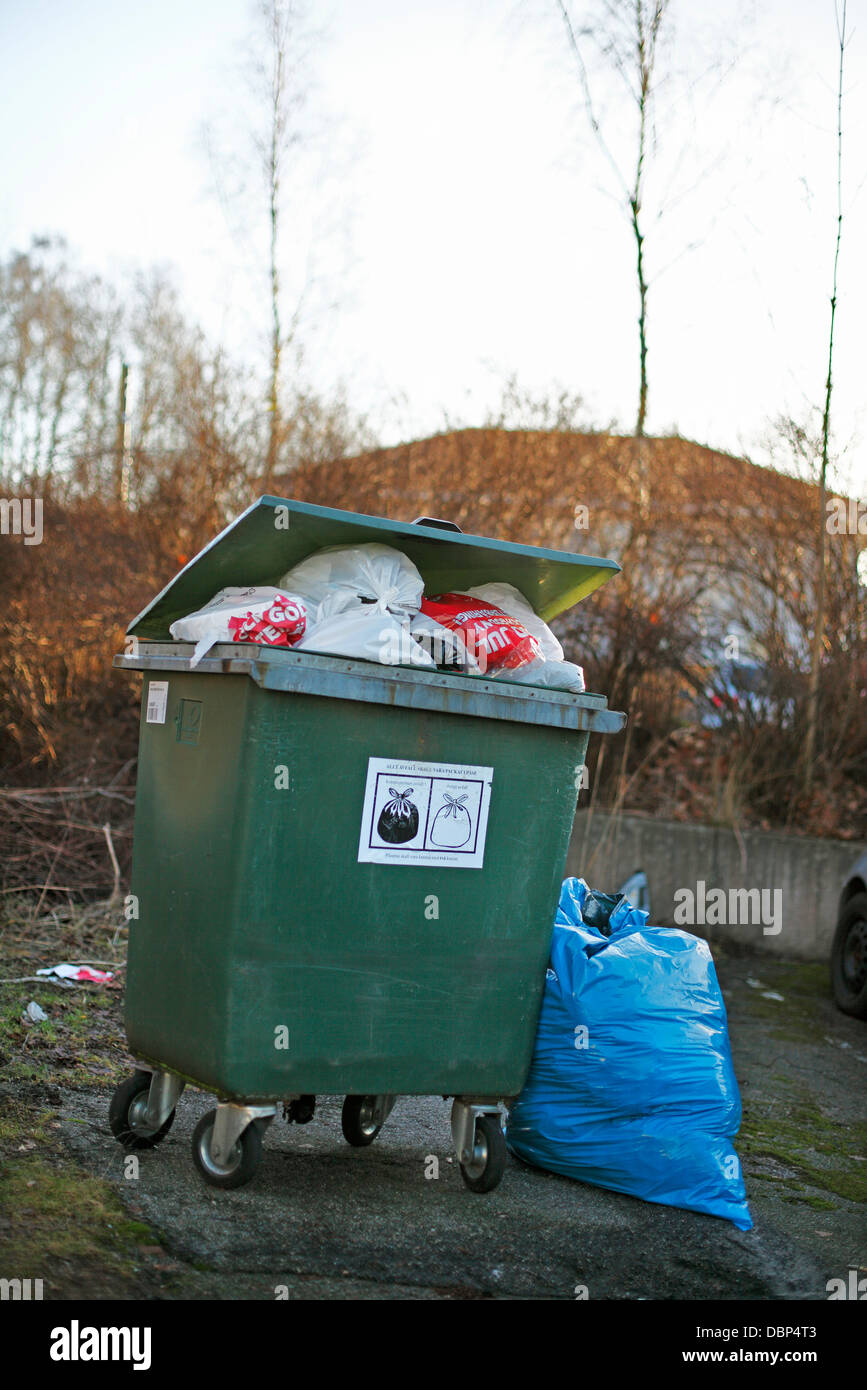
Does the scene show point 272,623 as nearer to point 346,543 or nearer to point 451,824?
point 346,543

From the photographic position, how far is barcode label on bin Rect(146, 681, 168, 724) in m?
3.27

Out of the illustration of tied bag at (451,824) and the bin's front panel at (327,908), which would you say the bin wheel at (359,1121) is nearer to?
the bin's front panel at (327,908)

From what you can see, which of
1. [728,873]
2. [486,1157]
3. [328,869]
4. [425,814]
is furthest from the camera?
[728,873]

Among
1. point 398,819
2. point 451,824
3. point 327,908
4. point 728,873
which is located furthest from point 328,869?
point 728,873

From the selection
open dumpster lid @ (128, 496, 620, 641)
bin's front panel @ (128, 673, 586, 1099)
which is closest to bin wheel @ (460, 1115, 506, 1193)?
bin's front panel @ (128, 673, 586, 1099)

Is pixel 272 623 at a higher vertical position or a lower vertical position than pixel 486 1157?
higher

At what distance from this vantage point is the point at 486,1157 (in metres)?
3.19

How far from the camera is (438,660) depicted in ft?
10.3

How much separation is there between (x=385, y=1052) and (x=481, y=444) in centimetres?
753

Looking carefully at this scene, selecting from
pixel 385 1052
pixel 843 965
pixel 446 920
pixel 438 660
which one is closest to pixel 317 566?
pixel 438 660

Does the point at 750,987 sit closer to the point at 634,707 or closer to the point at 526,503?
the point at 634,707

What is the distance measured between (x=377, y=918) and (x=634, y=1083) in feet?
2.95

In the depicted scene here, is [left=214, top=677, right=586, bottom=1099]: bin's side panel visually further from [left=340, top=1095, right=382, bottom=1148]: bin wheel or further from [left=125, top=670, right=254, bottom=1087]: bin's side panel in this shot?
[left=340, top=1095, right=382, bottom=1148]: bin wheel

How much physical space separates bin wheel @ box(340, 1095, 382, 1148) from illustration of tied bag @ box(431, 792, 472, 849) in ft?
2.99
